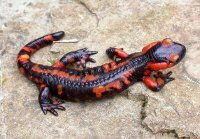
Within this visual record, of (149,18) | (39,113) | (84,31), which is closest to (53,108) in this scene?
(39,113)

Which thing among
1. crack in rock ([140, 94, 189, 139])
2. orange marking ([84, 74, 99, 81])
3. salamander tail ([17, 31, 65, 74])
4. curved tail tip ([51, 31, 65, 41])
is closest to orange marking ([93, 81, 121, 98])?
orange marking ([84, 74, 99, 81])

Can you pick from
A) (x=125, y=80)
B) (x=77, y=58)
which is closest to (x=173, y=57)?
(x=125, y=80)

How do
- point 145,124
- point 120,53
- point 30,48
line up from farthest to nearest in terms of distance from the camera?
point 30,48, point 120,53, point 145,124

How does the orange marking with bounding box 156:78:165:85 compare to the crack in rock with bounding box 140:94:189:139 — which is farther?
the orange marking with bounding box 156:78:165:85

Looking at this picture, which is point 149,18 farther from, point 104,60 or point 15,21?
point 15,21

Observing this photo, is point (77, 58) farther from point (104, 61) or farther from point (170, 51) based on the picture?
point (170, 51)

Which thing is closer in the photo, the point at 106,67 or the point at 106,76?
the point at 106,76

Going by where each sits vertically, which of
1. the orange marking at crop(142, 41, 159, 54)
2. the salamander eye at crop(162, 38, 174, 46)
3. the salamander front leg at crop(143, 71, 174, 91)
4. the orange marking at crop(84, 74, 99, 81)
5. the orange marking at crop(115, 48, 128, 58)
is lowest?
the orange marking at crop(84, 74, 99, 81)

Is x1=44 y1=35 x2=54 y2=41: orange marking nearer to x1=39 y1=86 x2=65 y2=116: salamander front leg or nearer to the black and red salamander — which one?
the black and red salamander
